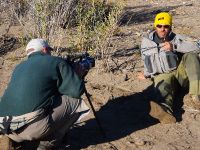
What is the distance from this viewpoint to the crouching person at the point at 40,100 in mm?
4812

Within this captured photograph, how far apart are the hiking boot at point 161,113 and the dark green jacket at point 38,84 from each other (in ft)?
3.62

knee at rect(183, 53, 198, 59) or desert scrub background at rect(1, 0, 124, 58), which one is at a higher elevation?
desert scrub background at rect(1, 0, 124, 58)

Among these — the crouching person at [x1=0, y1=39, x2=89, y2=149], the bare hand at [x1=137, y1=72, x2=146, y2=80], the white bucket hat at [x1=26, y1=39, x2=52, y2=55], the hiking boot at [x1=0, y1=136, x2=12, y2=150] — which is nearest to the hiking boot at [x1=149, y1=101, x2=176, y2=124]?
the crouching person at [x1=0, y1=39, x2=89, y2=149]

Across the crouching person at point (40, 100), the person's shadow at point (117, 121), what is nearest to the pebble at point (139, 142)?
the person's shadow at point (117, 121)

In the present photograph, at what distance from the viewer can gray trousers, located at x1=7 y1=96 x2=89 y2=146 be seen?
4.85 meters

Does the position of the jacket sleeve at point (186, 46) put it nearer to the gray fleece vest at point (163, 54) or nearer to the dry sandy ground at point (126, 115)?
the gray fleece vest at point (163, 54)

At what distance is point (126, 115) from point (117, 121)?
0.22m

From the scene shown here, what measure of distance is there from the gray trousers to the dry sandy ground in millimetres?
403

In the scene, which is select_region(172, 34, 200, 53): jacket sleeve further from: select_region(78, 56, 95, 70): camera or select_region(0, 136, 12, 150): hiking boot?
select_region(0, 136, 12, 150): hiking boot

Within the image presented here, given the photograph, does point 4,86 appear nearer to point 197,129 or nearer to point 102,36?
point 102,36

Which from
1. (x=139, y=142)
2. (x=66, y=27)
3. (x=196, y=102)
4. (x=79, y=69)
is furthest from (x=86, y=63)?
(x=66, y=27)

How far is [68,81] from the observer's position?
192 inches

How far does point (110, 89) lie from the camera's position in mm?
6945

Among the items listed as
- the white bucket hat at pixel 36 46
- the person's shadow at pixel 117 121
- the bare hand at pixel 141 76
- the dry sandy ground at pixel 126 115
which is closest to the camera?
the white bucket hat at pixel 36 46
